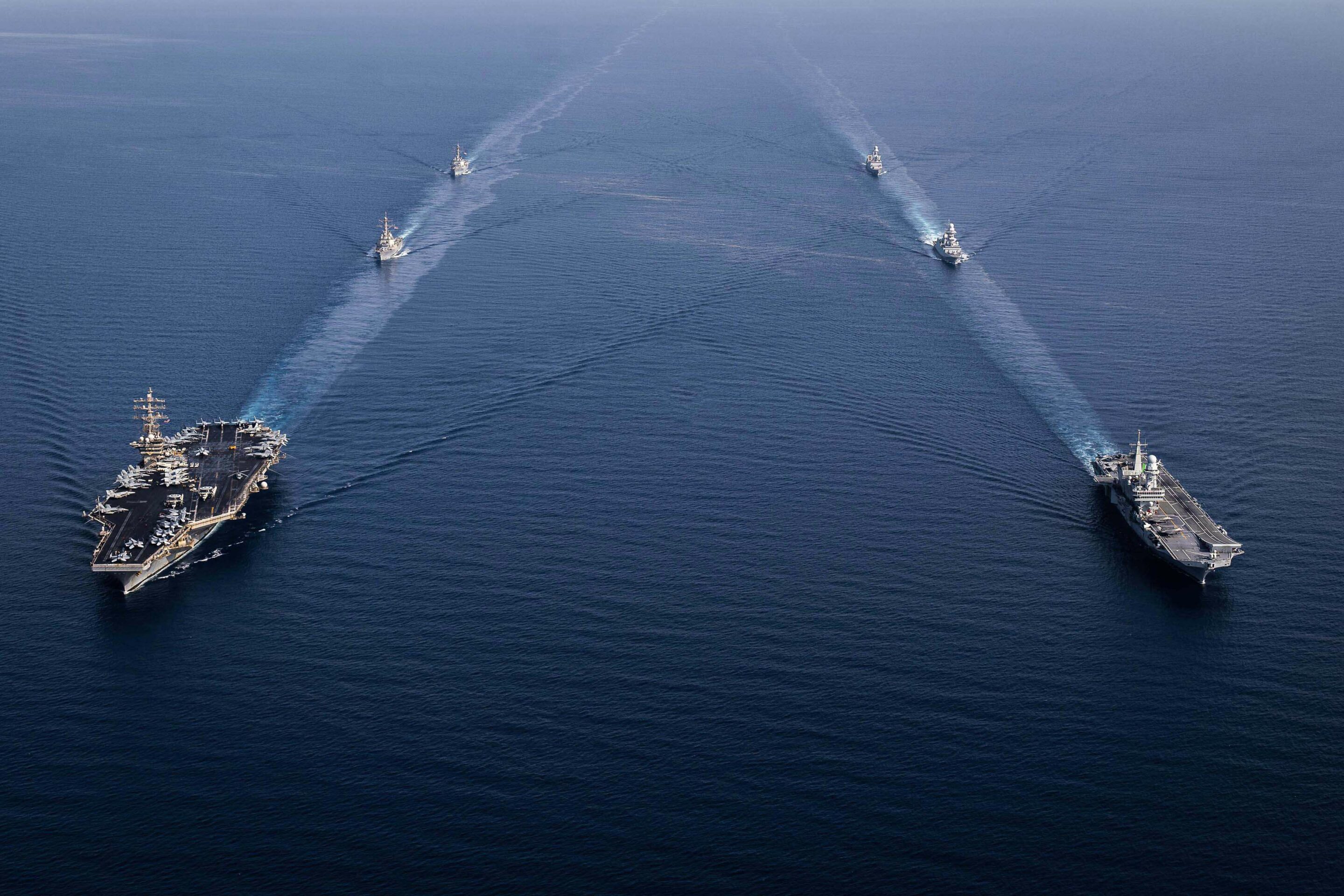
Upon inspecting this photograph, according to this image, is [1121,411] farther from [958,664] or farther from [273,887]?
[273,887]

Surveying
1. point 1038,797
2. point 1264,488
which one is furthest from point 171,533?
point 1264,488

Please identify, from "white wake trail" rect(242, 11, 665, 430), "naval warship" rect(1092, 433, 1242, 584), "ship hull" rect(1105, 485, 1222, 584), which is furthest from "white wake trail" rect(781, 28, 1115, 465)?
"white wake trail" rect(242, 11, 665, 430)

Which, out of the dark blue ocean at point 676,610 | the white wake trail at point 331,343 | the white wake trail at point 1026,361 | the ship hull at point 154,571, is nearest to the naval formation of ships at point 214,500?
the ship hull at point 154,571

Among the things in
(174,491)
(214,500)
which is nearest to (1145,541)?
(214,500)

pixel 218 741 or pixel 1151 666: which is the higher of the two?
pixel 1151 666

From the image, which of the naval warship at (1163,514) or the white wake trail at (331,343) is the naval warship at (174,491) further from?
the naval warship at (1163,514)

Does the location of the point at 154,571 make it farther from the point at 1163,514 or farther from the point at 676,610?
the point at 1163,514
